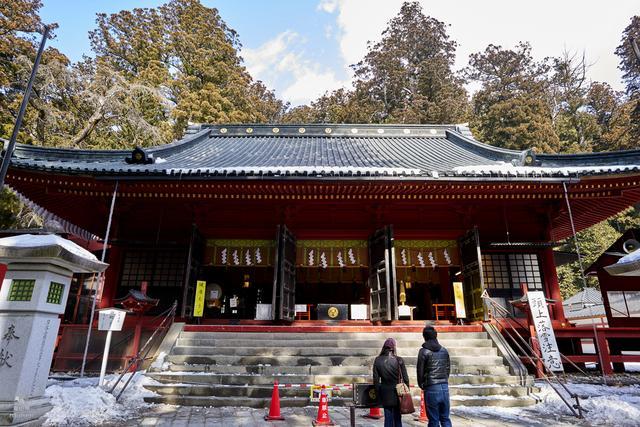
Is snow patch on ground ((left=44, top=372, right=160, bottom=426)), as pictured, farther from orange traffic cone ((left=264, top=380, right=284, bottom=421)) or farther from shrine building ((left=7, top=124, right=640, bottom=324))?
shrine building ((left=7, top=124, right=640, bottom=324))

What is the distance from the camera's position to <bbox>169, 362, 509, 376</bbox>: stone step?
7.32 m

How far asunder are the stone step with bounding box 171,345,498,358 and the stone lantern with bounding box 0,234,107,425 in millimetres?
3132

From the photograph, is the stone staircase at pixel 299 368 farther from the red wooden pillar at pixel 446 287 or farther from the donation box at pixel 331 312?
the red wooden pillar at pixel 446 287

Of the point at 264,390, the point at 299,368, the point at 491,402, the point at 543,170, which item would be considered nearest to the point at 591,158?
the point at 543,170

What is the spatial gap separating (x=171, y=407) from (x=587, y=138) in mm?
38756

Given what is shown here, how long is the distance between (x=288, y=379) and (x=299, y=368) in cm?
45

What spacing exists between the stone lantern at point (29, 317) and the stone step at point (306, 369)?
107 inches

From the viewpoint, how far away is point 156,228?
11828 millimetres

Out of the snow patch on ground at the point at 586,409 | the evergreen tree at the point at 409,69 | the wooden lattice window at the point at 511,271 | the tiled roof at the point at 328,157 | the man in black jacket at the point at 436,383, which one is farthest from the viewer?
the evergreen tree at the point at 409,69

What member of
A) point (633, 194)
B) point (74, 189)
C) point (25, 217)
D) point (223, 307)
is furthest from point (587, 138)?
point (25, 217)

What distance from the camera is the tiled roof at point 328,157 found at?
29.7 ft

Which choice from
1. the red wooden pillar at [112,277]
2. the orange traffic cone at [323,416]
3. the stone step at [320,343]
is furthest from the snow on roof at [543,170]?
the red wooden pillar at [112,277]

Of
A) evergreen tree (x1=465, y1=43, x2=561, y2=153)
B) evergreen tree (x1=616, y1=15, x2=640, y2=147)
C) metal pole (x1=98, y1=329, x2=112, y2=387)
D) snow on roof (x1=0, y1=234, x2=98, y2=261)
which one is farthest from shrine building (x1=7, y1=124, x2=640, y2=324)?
evergreen tree (x1=616, y1=15, x2=640, y2=147)

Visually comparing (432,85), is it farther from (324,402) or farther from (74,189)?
(324,402)
